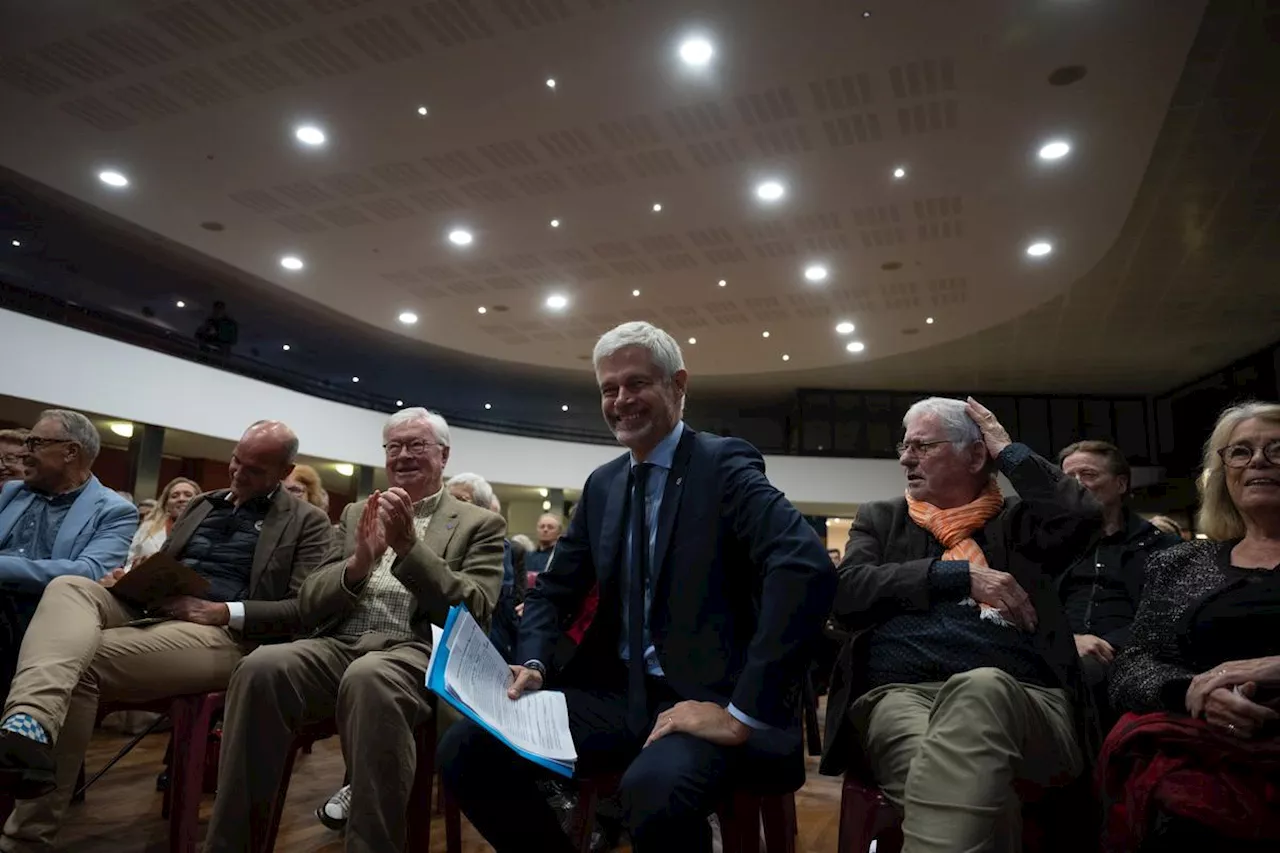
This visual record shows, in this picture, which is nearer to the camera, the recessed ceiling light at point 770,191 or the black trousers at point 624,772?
the black trousers at point 624,772

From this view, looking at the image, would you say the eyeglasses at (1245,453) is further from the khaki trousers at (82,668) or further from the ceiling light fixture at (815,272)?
the ceiling light fixture at (815,272)

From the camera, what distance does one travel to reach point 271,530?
7.77 feet

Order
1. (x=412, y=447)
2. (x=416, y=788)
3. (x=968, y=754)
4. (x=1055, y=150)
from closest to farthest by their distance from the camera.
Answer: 1. (x=968, y=754)
2. (x=416, y=788)
3. (x=412, y=447)
4. (x=1055, y=150)

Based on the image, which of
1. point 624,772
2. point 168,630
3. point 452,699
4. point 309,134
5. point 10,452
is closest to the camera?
point 452,699

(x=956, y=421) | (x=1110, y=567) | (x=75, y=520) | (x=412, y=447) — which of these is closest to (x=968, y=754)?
(x=956, y=421)

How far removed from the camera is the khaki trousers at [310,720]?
1634mm

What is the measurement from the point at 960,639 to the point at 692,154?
201 inches

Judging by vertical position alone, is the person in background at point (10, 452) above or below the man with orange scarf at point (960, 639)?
above

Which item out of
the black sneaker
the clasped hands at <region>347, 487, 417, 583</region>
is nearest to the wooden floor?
the black sneaker

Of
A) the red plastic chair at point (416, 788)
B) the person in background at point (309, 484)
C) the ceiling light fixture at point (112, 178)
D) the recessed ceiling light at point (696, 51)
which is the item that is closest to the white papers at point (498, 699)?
the red plastic chair at point (416, 788)

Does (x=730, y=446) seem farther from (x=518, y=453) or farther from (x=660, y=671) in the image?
(x=518, y=453)

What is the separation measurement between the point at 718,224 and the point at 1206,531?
585cm

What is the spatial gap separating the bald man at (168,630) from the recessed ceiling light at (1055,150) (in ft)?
18.6

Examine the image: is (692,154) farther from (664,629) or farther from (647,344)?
(664,629)
